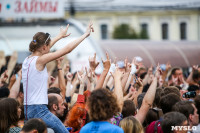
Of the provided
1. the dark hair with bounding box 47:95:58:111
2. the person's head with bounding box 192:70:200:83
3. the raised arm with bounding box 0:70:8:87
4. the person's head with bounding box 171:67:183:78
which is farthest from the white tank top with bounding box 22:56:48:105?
the person's head with bounding box 171:67:183:78

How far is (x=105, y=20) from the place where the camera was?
55781 millimetres

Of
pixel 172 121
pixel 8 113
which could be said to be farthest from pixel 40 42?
pixel 172 121

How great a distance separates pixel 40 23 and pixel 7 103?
12221mm

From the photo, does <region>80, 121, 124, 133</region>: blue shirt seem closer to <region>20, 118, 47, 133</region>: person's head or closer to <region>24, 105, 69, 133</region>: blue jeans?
<region>20, 118, 47, 133</region>: person's head

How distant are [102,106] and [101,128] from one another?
0.66 ft

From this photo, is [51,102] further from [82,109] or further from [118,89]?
[118,89]

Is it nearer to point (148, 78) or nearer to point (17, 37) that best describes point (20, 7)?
point (17, 37)

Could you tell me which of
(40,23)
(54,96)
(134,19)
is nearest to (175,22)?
(134,19)

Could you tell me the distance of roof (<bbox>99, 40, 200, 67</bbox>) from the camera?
21000mm

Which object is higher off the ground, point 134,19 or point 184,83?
point 134,19

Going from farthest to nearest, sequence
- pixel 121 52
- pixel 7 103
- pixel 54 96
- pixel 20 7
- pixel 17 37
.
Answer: pixel 121 52 < pixel 17 37 < pixel 20 7 < pixel 54 96 < pixel 7 103

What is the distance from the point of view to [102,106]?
3533mm

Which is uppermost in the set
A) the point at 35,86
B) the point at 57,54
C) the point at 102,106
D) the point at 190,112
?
the point at 57,54

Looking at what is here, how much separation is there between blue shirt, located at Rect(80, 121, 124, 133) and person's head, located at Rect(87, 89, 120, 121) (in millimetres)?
43
